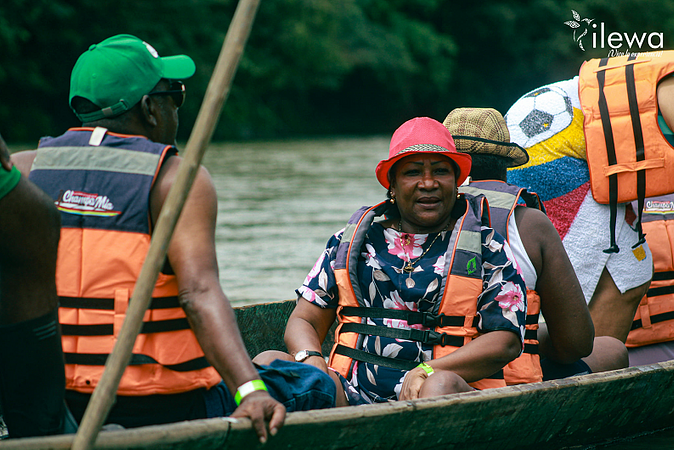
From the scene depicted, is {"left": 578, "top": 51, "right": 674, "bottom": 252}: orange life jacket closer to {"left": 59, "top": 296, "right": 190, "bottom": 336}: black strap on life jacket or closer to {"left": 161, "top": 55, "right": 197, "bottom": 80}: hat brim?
→ {"left": 161, "top": 55, "right": 197, "bottom": 80}: hat brim

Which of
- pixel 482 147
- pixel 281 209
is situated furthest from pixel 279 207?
pixel 482 147

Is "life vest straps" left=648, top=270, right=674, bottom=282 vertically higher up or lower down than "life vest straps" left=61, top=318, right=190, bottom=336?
lower down

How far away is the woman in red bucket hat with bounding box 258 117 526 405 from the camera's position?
2.82 meters

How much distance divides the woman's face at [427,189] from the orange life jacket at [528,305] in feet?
0.65

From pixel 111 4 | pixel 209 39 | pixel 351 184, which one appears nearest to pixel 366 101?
pixel 209 39

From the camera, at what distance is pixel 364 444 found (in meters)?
2.52

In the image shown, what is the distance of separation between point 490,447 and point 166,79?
1.67m

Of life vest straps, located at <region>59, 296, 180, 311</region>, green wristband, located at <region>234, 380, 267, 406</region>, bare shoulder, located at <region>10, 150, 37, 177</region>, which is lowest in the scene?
green wristband, located at <region>234, 380, 267, 406</region>

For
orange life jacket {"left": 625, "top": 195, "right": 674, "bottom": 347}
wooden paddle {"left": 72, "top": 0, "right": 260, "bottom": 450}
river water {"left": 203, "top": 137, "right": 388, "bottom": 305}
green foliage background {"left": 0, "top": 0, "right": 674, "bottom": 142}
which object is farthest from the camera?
green foliage background {"left": 0, "top": 0, "right": 674, "bottom": 142}

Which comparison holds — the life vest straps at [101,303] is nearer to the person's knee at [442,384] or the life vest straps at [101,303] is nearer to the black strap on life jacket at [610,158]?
the person's knee at [442,384]

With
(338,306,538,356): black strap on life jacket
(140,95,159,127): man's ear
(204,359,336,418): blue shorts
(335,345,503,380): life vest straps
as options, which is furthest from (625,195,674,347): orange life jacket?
(140,95,159,127): man's ear

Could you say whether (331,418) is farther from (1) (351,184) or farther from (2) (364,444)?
(1) (351,184)

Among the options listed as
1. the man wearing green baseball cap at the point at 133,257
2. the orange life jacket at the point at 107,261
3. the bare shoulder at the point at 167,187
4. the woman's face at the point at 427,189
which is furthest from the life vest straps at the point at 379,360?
the bare shoulder at the point at 167,187

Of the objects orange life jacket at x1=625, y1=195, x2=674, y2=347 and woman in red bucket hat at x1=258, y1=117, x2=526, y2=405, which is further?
orange life jacket at x1=625, y1=195, x2=674, y2=347
